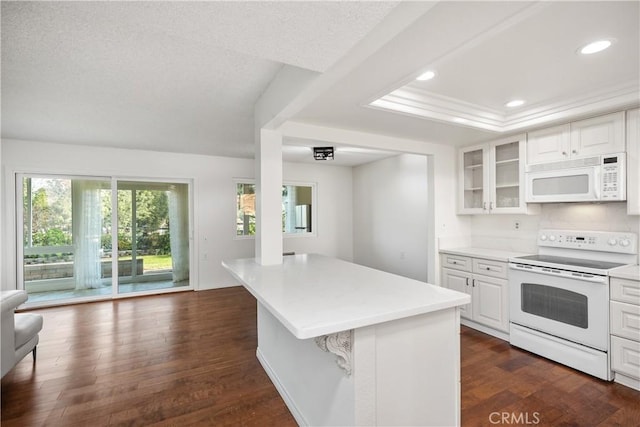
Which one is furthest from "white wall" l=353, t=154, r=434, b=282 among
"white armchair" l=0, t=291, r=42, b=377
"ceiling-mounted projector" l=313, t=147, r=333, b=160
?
"white armchair" l=0, t=291, r=42, b=377

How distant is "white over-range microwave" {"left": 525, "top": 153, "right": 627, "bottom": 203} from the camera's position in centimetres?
251

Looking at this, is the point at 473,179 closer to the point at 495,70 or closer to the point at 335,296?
the point at 495,70

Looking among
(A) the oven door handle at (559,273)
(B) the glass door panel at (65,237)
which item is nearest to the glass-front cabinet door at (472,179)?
(A) the oven door handle at (559,273)

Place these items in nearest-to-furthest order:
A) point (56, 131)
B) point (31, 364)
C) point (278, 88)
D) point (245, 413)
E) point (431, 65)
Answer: point (431, 65) → point (245, 413) → point (278, 88) → point (31, 364) → point (56, 131)

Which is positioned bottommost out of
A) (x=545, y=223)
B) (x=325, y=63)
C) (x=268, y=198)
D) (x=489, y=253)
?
(x=489, y=253)

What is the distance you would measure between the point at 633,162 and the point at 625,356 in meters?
1.52

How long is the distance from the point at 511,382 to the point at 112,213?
17.8ft

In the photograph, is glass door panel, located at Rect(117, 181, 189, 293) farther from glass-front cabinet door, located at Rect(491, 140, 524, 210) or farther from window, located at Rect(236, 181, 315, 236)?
glass-front cabinet door, located at Rect(491, 140, 524, 210)

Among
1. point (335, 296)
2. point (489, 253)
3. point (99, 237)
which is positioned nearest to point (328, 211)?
point (489, 253)

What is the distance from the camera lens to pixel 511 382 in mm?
2305

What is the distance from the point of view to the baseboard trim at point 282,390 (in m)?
1.89

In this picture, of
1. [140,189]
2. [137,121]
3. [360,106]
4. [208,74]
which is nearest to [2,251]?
[140,189]

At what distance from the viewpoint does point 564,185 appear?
9.35ft

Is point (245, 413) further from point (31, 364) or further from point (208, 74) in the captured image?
point (208, 74)
